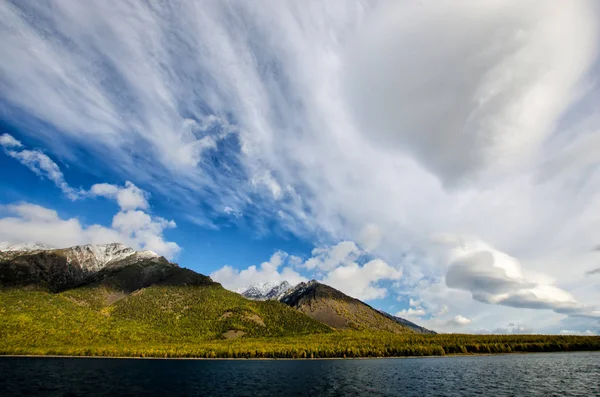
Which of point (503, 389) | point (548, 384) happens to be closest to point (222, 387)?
point (503, 389)

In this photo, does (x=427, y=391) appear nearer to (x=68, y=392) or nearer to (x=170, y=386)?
(x=170, y=386)

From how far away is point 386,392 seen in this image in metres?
100

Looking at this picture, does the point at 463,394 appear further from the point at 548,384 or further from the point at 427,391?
the point at 548,384

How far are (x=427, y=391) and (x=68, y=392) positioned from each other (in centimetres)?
10874

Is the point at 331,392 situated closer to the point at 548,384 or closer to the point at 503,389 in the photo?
the point at 503,389

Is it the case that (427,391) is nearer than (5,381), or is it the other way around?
(427,391)

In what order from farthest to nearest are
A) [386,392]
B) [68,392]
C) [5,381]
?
[5,381]
[386,392]
[68,392]

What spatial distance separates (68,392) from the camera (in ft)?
305

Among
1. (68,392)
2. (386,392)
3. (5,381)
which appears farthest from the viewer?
(5,381)

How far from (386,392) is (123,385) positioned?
3587 inches

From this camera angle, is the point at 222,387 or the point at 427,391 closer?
the point at 427,391

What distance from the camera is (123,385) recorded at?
11325 centimetres

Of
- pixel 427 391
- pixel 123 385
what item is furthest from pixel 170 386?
pixel 427 391

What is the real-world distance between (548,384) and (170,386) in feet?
439
